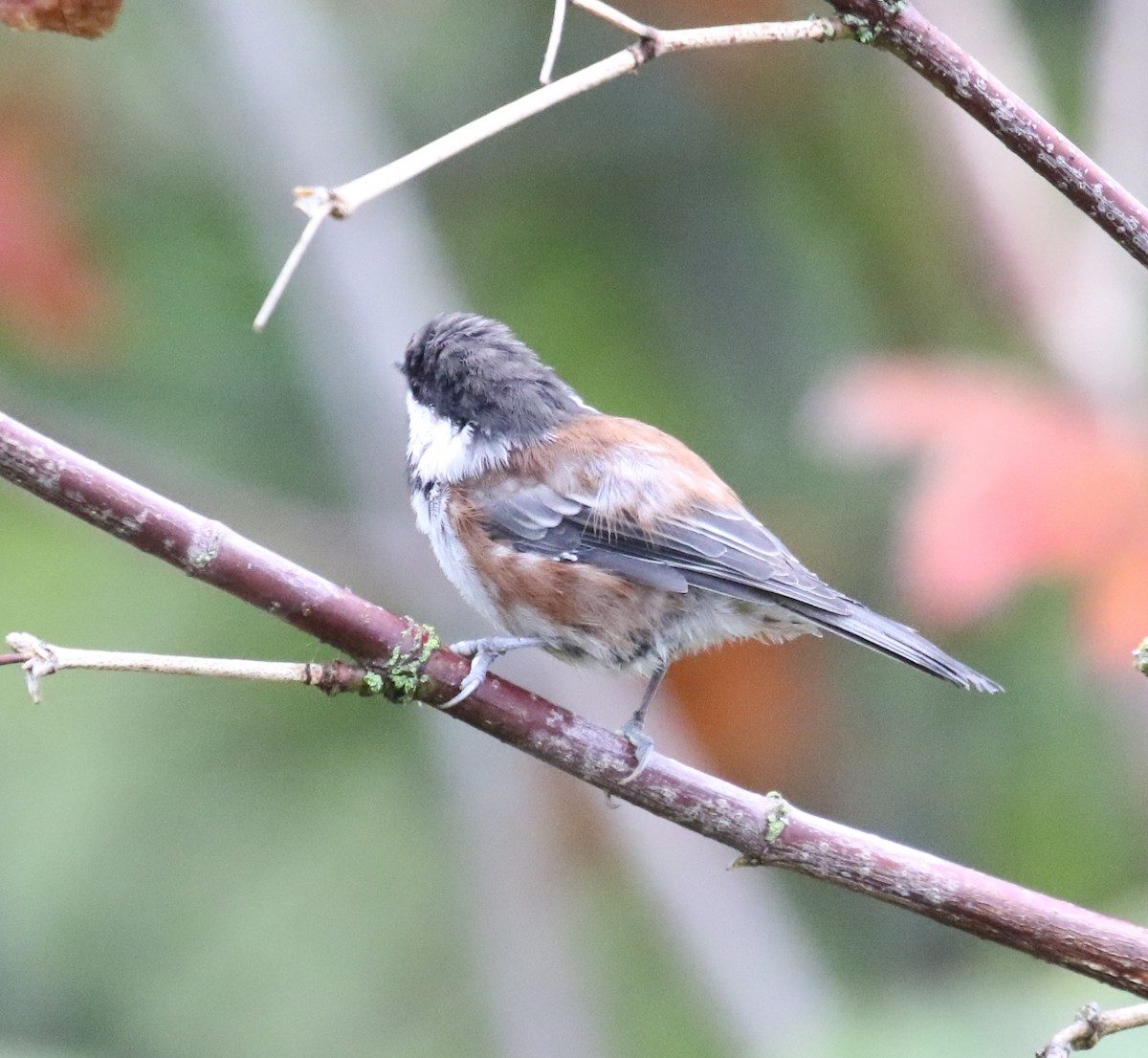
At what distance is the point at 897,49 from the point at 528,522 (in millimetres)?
1703

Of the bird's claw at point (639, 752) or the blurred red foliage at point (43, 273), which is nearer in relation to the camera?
the bird's claw at point (639, 752)

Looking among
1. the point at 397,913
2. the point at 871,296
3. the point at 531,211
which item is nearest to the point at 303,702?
the point at 397,913

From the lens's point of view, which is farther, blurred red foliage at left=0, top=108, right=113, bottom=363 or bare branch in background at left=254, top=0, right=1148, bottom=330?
blurred red foliage at left=0, top=108, right=113, bottom=363

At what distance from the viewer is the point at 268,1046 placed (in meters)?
6.02

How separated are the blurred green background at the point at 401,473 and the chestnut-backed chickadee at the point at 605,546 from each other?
63.5 inches

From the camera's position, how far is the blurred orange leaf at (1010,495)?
3.85m

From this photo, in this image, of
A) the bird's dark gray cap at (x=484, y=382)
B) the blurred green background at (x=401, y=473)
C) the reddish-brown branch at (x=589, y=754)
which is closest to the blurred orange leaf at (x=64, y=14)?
the reddish-brown branch at (x=589, y=754)

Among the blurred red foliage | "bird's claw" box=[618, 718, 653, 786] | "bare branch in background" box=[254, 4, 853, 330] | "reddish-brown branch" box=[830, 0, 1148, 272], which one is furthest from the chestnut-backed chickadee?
the blurred red foliage

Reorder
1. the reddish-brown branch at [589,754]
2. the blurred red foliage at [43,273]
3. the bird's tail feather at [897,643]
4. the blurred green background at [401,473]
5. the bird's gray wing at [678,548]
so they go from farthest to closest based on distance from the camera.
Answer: the blurred green background at [401,473], the blurred red foliage at [43,273], the bird's gray wing at [678,548], the bird's tail feather at [897,643], the reddish-brown branch at [589,754]

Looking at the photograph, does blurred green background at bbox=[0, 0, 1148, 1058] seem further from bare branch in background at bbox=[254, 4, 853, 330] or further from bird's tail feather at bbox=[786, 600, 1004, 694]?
bare branch in background at bbox=[254, 4, 853, 330]

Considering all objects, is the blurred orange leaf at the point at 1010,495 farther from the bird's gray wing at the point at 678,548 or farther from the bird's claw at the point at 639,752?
the bird's claw at the point at 639,752

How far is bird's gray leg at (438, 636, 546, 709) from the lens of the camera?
2152 millimetres

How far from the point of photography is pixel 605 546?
3.29 metres

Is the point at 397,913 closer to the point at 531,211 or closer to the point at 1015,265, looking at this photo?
the point at 531,211
